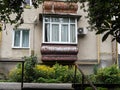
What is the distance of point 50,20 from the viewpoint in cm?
2653

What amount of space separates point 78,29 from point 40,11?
3.17 m

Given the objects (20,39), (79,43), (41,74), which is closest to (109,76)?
(41,74)

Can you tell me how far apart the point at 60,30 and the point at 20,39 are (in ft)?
9.93

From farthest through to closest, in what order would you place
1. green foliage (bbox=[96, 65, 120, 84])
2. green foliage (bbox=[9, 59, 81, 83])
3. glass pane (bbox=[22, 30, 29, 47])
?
glass pane (bbox=[22, 30, 29, 47]), green foliage (bbox=[96, 65, 120, 84]), green foliage (bbox=[9, 59, 81, 83])

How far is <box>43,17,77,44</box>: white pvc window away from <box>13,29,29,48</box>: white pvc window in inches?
59.6

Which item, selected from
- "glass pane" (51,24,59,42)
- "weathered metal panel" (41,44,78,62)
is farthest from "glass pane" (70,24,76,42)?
"glass pane" (51,24,59,42)

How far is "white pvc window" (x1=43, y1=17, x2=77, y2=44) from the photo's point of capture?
26.4 metres

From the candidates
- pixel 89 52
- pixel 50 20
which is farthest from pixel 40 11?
pixel 89 52

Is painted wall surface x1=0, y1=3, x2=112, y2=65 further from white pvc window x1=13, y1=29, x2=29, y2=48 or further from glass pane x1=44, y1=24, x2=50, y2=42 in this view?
glass pane x1=44, y1=24, x2=50, y2=42

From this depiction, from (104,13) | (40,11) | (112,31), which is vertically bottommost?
(112,31)

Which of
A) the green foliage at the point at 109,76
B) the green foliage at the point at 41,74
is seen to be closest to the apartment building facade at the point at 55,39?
the green foliage at the point at 41,74

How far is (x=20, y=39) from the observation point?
87.2ft

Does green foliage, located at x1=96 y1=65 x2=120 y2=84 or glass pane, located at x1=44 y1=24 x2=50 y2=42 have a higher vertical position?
glass pane, located at x1=44 y1=24 x2=50 y2=42

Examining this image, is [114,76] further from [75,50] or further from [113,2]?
[113,2]
